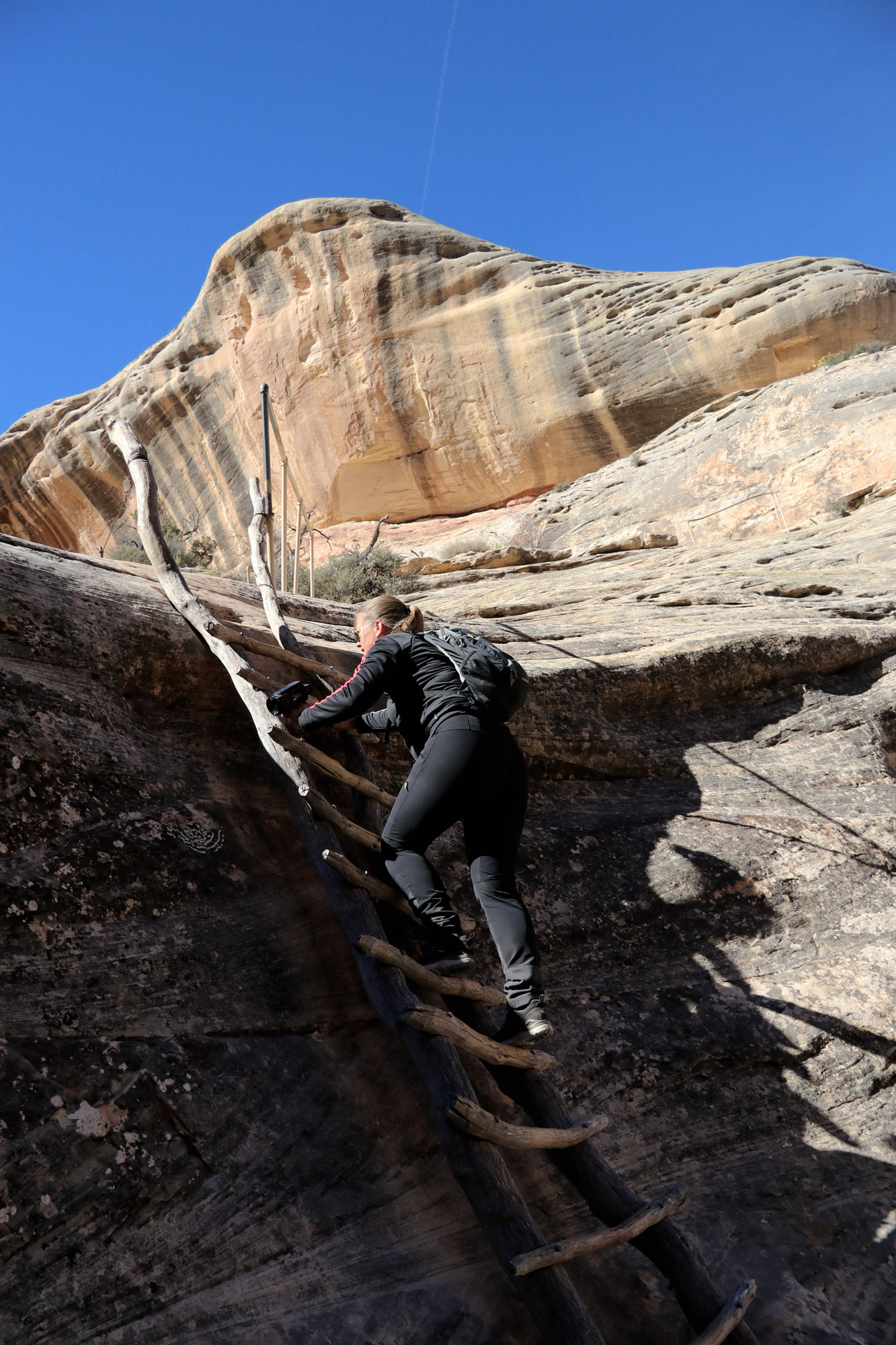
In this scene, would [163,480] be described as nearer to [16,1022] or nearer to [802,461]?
[802,461]

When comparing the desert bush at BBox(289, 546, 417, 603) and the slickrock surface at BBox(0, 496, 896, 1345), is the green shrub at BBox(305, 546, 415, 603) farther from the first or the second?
the slickrock surface at BBox(0, 496, 896, 1345)

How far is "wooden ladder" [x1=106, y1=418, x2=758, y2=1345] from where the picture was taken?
7.75 feet

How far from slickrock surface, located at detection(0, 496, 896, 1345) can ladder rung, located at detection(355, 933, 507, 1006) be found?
0.37 metres

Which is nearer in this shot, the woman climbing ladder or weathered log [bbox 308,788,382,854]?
the woman climbing ladder

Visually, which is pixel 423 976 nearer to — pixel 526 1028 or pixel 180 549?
pixel 526 1028

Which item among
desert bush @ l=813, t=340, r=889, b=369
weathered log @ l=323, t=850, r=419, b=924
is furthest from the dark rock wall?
desert bush @ l=813, t=340, r=889, b=369

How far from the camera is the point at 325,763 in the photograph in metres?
3.44

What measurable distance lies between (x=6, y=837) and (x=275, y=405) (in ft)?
72.8

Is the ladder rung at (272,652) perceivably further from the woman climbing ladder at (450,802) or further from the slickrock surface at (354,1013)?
the woman climbing ladder at (450,802)

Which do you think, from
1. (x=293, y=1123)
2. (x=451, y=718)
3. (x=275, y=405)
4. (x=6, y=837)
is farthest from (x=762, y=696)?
(x=275, y=405)

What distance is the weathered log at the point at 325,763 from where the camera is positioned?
341 centimetres

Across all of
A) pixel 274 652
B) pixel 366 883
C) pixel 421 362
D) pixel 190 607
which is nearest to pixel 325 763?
pixel 366 883

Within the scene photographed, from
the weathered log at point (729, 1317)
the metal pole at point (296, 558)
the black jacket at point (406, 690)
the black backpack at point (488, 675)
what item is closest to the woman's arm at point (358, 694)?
the black jacket at point (406, 690)

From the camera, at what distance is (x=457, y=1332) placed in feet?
8.07
